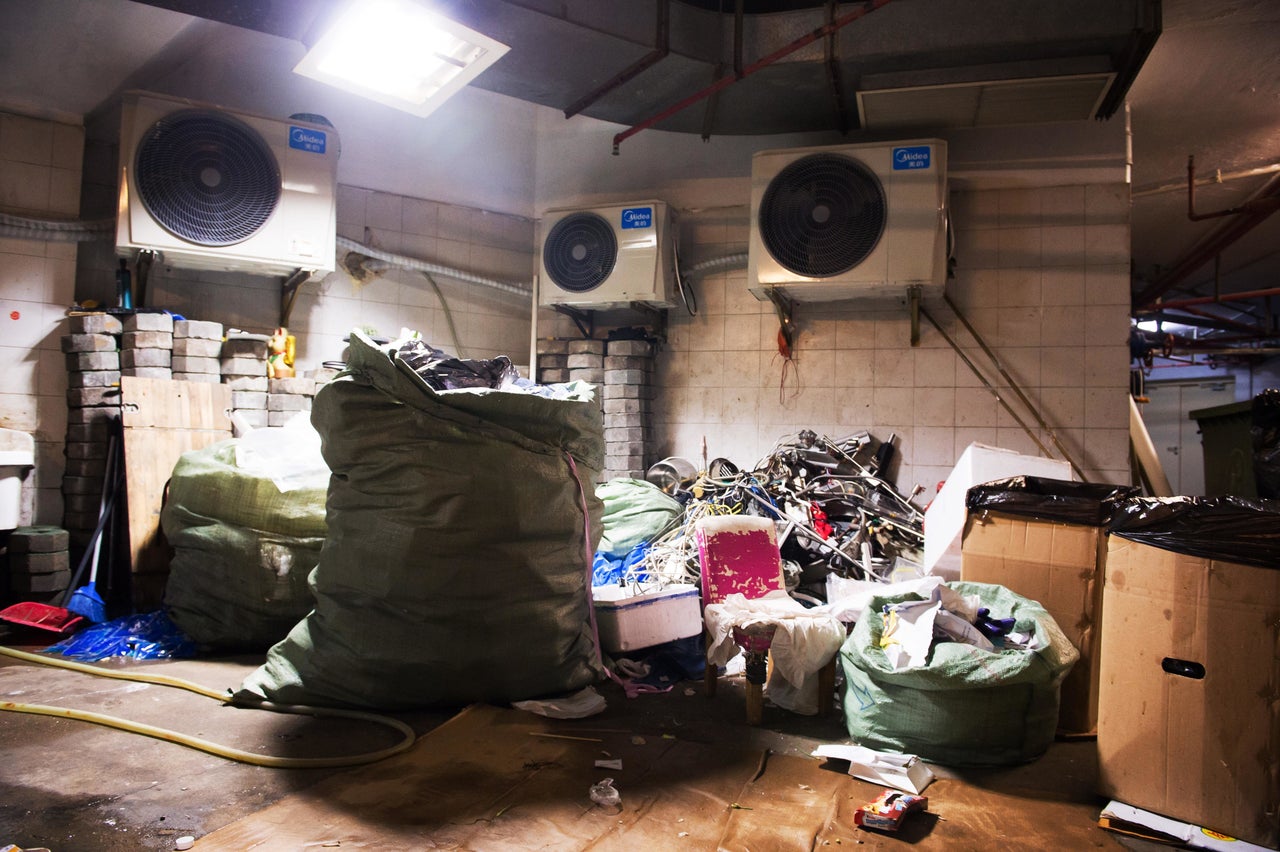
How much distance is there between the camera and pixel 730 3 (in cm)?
362

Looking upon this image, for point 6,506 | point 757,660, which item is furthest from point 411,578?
point 6,506

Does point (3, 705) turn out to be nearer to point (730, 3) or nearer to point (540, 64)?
point (540, 64)

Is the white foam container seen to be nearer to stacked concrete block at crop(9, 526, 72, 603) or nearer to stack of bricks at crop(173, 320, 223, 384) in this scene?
stacked concrete block at crop(9, 526, 72, 603)

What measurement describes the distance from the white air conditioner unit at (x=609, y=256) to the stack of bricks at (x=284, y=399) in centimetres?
137

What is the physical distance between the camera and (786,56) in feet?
10.8

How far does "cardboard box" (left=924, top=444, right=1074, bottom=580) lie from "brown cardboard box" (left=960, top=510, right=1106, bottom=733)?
0.49 metres

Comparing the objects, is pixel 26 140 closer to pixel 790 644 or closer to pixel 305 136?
pixel 305 136

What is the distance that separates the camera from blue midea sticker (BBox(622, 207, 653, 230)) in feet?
13.4

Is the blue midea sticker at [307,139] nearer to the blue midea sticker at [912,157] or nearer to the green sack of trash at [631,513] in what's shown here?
the green sack of trash at [631,513]

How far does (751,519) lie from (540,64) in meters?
2.17

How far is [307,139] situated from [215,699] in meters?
2.60

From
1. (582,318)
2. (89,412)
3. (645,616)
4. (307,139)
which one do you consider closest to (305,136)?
(307,139)

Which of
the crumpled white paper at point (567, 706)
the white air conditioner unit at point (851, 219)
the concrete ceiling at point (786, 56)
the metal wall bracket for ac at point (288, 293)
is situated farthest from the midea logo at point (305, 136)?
the crumpled white paper at point (567, 706)

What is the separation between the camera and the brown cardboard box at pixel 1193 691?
5.07ft
